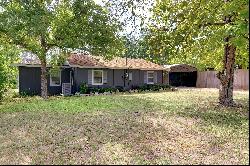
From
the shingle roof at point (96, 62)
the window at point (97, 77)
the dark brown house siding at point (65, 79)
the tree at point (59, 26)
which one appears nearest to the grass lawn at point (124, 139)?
the tree at point (59, 26)

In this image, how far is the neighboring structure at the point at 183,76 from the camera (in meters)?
42.7

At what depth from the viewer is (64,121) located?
11570 mm

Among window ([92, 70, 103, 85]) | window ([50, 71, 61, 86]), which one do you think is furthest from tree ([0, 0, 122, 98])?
window ([92, 70, 103, 85])

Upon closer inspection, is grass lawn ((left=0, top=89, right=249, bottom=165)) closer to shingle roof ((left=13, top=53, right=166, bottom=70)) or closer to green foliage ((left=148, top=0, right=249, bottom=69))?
green foliage ((left=148, top=0, right=249, bottom=69))

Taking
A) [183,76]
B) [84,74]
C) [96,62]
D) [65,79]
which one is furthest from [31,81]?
[183,76]

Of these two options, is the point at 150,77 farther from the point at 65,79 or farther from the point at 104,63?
the point at 65,79

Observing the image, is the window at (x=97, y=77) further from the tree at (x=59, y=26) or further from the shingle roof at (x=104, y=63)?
the tree at (x=59, y=26)

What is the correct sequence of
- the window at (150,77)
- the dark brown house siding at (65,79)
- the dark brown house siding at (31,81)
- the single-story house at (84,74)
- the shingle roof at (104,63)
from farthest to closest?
1. the window at (150,77)
2. the shingle roof at (104,63)
3. the single-story house at (84,74)
4. the dark brown house siding at (65,79)
5. the dark brown house siding at (31,81)

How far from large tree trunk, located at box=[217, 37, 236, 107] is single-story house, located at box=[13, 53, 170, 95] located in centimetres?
1031

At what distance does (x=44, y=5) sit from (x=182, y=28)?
29.8 feet

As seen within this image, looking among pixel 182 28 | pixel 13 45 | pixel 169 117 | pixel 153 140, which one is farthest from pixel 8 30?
pixel 153 140

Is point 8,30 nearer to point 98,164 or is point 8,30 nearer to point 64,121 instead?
point 64,121

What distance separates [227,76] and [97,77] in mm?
14964

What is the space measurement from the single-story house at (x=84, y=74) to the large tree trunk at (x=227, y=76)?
33.8ft
